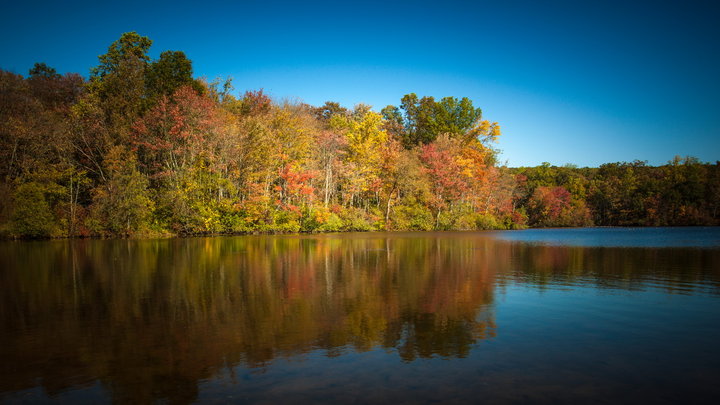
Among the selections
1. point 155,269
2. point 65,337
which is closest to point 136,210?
point 155,269

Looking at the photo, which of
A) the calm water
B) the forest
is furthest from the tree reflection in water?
the forest

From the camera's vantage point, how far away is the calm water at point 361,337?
180 inches

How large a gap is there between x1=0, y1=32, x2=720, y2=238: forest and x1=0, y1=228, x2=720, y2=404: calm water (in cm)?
2117

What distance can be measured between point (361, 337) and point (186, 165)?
3280 cm

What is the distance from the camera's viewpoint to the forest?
31.4 m

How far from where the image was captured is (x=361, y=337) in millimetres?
6523

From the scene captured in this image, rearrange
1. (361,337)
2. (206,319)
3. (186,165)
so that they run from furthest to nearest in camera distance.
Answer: (186,165) → (206,319) → (361,337)

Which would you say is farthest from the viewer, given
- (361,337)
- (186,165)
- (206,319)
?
(186,165)

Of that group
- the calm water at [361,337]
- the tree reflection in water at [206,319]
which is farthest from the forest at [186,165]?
the calm water at [361,337]

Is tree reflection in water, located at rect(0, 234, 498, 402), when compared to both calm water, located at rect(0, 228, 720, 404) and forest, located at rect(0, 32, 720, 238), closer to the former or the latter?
calm water, located at rect(0, 228, 720, 404)

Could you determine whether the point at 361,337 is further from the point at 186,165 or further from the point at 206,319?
the point at 186,165

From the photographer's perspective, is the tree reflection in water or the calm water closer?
the calm water

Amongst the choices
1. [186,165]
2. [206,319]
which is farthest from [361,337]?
[186,165]

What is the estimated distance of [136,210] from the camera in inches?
1243
